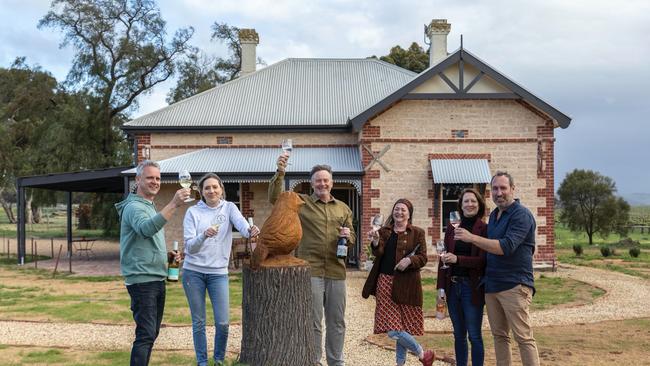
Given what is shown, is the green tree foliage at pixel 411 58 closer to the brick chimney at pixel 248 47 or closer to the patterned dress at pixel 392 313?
the brick chimney at pixel 248 47

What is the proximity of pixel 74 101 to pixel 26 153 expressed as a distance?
4.23 metres

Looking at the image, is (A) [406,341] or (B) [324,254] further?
(A) [406,341]

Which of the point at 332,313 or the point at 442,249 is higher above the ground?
the point at 442,249

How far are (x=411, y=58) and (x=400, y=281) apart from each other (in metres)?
26.8

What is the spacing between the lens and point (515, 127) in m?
14.9

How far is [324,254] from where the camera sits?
5047 mm

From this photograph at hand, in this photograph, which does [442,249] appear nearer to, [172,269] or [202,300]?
[202,300]

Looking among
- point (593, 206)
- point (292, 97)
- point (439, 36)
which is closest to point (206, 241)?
point (292, 97)

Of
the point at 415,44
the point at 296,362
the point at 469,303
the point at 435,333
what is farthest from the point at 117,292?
the point at 415,44

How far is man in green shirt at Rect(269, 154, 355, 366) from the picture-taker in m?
5.04

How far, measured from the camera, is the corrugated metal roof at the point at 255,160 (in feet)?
49.2

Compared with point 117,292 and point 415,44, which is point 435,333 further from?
point 415,44

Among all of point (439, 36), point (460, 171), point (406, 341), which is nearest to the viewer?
point (406, 341)

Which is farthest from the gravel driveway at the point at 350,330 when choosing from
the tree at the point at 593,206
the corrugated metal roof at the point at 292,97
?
the tree at the point at 593,206
